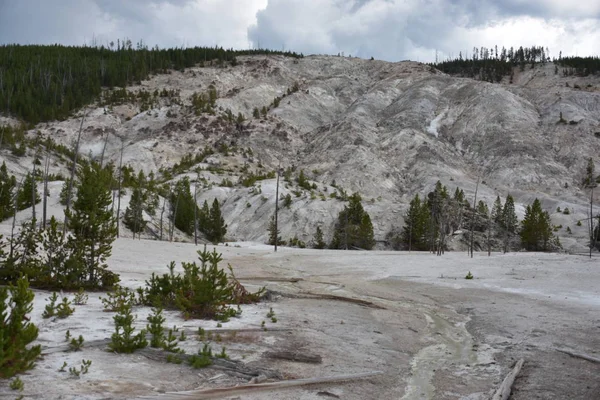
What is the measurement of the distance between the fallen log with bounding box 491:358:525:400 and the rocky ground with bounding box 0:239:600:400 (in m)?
0.15

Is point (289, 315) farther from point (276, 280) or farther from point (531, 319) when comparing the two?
point (276, 280)

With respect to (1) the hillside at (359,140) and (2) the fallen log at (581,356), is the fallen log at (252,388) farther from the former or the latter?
(1) the hillside at (359,140)

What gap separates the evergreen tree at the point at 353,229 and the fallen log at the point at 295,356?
49.4m

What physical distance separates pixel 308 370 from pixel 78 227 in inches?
457

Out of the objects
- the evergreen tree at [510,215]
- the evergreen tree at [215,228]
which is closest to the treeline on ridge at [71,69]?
the evergreen tree at [215,228]

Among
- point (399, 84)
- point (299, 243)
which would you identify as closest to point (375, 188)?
point (299, 243)

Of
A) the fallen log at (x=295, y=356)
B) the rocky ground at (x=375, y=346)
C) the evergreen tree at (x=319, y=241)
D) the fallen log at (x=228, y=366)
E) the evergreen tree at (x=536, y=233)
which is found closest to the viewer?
the rocky ground at (x=375, y=346)

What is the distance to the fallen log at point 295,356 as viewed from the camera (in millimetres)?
9000

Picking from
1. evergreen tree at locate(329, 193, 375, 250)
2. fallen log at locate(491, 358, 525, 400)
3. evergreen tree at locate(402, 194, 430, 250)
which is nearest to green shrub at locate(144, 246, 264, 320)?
fallen log at locate(491, 358, 525, 400)

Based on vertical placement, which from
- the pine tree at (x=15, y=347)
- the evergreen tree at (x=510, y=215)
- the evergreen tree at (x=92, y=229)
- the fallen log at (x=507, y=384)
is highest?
the evergreen tree at (x=510, y=215)

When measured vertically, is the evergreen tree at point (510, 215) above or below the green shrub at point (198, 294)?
above

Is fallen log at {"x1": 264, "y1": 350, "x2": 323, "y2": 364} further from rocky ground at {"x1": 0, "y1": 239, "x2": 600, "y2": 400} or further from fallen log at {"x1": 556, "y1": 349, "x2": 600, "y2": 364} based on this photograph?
fallen log at {"x1": 556, "y1": 349, "x2": 600, "y2": 364}

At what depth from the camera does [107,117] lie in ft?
349

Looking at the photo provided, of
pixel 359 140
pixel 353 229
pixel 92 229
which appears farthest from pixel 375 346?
pixel 359 140
